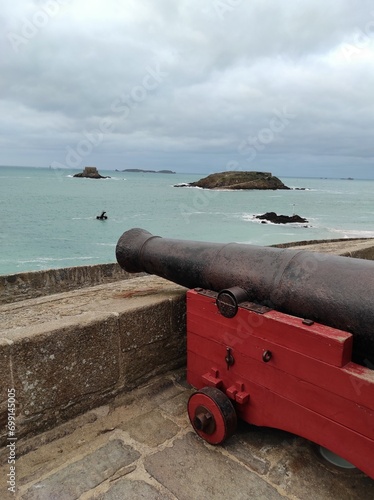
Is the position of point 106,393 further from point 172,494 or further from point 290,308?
point 290,308

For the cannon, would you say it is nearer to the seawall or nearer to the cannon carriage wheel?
the cannon carriage wheel

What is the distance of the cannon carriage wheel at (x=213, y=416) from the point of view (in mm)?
2051

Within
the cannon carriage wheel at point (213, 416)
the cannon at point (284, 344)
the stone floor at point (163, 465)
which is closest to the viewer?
the cannon at point (284, 344)

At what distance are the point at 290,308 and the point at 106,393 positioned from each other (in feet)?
4.19

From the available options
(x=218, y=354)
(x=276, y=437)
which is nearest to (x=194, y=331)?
(x=218, y=354)

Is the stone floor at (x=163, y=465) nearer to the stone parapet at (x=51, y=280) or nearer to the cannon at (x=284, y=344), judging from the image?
the cannon at (x=284, y=344)

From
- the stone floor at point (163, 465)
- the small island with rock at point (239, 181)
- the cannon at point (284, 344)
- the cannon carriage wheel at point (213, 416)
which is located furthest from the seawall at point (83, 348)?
the small island with rock at point (239, 181)

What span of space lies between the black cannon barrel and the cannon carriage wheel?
56 cm

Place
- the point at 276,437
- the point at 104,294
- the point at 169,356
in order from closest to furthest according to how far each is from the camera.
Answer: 1. the point at 276,437
2. the point at 169,356
3. the point at 104,294

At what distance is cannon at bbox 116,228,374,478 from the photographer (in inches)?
66.6

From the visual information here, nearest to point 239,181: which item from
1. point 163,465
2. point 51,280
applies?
point 51,280

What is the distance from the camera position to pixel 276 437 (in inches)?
86.7

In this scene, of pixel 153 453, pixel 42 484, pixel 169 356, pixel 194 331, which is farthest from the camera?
pixel 169 356

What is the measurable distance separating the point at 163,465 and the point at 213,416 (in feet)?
1.13
